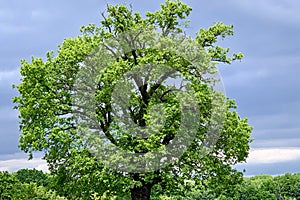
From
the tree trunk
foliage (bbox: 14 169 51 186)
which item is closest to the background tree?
the tree trunk

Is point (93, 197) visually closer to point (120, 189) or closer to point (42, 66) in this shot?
point (120, 189)

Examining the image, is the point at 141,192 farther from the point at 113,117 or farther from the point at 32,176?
the point at 32,176

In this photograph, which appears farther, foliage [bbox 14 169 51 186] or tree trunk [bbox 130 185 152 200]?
foliage [bbox 14 169 51 186]

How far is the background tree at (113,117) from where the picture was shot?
3344 centimetres

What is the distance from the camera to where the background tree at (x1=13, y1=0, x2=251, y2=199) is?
3344cm

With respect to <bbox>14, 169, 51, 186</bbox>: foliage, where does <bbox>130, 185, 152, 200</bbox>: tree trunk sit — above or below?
below

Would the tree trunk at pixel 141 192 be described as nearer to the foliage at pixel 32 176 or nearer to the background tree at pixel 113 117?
the background tree at pixel 113 117

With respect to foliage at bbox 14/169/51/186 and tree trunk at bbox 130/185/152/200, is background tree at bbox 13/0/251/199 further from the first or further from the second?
foliage at bbox 14/169/51/186

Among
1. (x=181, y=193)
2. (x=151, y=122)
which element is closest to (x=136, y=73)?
(x=151, y=122)

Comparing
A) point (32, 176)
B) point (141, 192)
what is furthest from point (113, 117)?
point (32, 176)

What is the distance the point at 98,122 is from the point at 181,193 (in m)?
7.56

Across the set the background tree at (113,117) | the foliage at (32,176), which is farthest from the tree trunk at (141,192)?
the foliage at (32,176)

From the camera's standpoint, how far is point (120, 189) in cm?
3412

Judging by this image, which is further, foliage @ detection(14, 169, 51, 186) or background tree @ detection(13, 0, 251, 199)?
foliage @ detection(14, 169, 51, 186)
